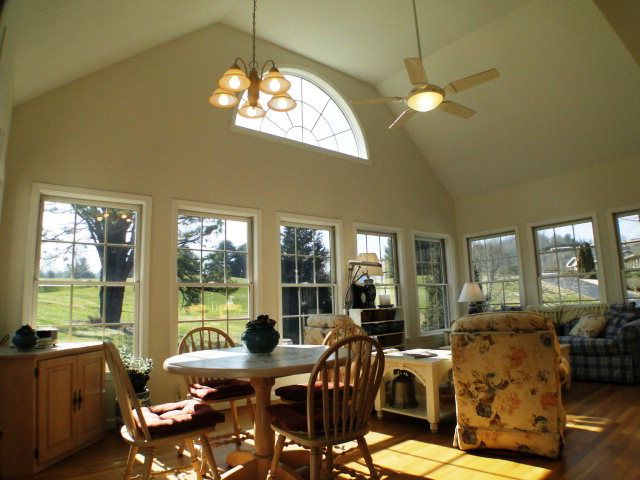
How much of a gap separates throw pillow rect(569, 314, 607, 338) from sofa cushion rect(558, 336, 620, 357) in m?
0.12

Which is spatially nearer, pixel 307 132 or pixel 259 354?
pixel 259 354

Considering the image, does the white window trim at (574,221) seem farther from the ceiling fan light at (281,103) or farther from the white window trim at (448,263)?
Result: the ceiling fan light at (281,103)

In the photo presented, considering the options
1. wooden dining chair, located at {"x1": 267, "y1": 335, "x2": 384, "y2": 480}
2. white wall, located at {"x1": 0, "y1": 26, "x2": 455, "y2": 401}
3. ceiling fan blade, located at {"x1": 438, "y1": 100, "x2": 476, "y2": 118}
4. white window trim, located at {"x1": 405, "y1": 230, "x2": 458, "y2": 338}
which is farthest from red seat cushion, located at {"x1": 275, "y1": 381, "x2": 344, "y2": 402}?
white window trim, located at {"x1": 405, "y1": 230, "x2": 458, "y2": 338}

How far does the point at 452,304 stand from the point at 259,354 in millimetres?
5481

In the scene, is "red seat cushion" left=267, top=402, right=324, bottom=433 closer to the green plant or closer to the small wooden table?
the small wooden table

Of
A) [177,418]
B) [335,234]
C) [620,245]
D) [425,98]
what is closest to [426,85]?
[425,98]

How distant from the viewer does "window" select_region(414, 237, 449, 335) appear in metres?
6.96

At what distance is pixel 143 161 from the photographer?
428 cm

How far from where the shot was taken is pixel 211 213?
15.6 feet

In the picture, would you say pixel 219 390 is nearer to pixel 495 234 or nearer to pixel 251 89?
pixel 251 89

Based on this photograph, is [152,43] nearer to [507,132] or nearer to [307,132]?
[307,132]

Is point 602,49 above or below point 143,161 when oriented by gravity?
above

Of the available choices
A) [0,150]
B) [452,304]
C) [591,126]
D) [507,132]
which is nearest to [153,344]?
[0,150]

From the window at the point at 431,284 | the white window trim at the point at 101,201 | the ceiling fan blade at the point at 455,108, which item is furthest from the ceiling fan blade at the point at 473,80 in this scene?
the window at the point at 431,284
